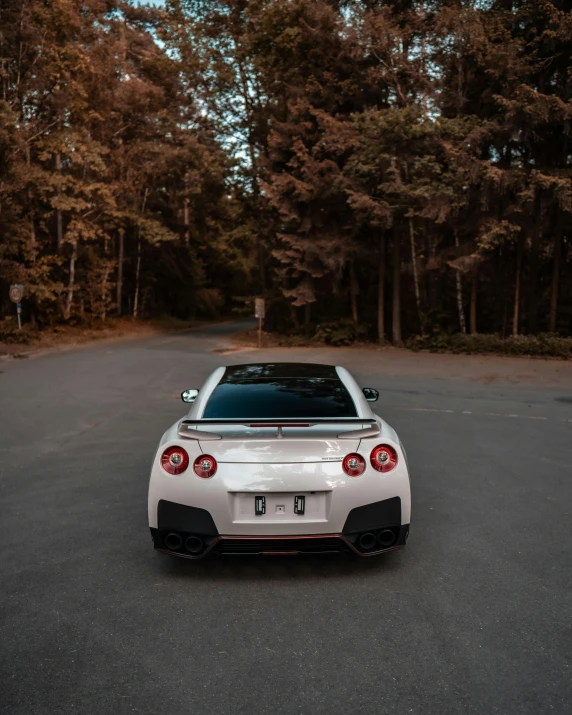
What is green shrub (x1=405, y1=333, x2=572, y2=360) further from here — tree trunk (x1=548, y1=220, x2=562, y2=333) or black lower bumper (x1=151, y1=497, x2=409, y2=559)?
black lower bumper (x1=151, y1=497, x2=409, y2=559)

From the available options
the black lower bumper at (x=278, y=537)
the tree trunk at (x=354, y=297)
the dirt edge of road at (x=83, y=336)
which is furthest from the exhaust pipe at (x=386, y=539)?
the tree trunk at (x=354, y=297)

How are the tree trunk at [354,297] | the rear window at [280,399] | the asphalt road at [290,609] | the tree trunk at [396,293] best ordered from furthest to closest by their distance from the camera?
the tree trunk at [354,297] < the tree trunk at [396,293] < the rear window at [280,399] < the asphalt road at [290,609]

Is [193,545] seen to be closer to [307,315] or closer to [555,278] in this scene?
[555,278]

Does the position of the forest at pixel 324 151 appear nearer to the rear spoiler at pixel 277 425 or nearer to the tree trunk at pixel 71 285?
the tree trunk at pixel 71 285

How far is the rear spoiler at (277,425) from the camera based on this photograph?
4254mm

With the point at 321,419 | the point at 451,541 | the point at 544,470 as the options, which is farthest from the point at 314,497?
the point at 544,470

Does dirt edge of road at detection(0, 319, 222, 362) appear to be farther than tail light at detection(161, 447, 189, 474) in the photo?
Yes

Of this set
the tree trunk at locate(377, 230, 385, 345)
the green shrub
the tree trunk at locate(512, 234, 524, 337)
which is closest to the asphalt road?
the green shrub

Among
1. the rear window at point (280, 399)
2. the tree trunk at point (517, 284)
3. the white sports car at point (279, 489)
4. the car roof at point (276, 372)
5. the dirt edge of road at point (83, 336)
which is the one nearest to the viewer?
the white sports car at point (279, 489)

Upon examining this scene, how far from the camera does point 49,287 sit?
31.1 m

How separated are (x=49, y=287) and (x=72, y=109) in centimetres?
864

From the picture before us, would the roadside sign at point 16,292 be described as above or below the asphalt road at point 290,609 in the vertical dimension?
above

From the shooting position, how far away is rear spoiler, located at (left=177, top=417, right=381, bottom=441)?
4254mm

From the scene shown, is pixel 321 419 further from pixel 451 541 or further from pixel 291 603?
pixel 451 541
